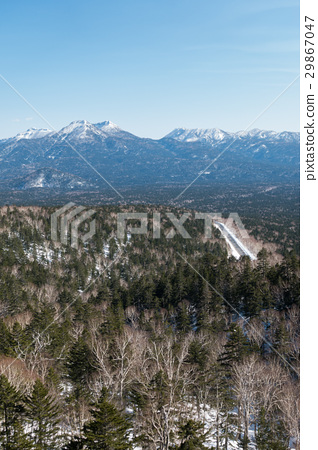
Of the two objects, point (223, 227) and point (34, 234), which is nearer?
point (34, 234)

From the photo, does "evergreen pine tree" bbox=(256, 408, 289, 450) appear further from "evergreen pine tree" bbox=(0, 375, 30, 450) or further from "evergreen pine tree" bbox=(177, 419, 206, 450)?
"evergreen pine tree" bbox=(0, 375, 30, 450)

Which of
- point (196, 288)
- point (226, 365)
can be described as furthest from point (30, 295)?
point (226, 365)

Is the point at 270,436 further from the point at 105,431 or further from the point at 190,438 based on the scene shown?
the point at 105,431
